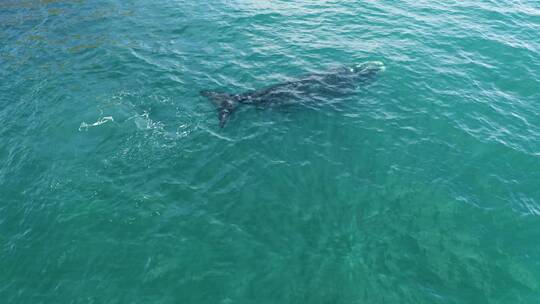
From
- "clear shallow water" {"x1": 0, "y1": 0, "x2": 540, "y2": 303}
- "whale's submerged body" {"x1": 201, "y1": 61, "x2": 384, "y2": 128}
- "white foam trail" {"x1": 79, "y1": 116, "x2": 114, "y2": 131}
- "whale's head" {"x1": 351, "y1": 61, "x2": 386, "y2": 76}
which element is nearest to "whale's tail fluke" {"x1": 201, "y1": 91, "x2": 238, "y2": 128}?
"whale's submerged body" {"x1": 201, "y1": 61, "x2": 384, "y2": 128}

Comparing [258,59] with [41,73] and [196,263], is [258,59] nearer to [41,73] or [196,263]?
[41,73]

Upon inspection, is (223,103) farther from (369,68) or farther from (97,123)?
(369,68)

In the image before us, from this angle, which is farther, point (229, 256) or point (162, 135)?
point (162, 135)

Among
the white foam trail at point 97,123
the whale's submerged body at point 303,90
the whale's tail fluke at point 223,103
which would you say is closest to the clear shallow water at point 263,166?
the white foam trail at point 97,123

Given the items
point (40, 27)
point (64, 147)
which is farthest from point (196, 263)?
point (40, 27)

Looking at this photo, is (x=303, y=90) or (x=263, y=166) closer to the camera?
(x=263, y=166)

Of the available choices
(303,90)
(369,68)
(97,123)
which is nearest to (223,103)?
(303,90)
